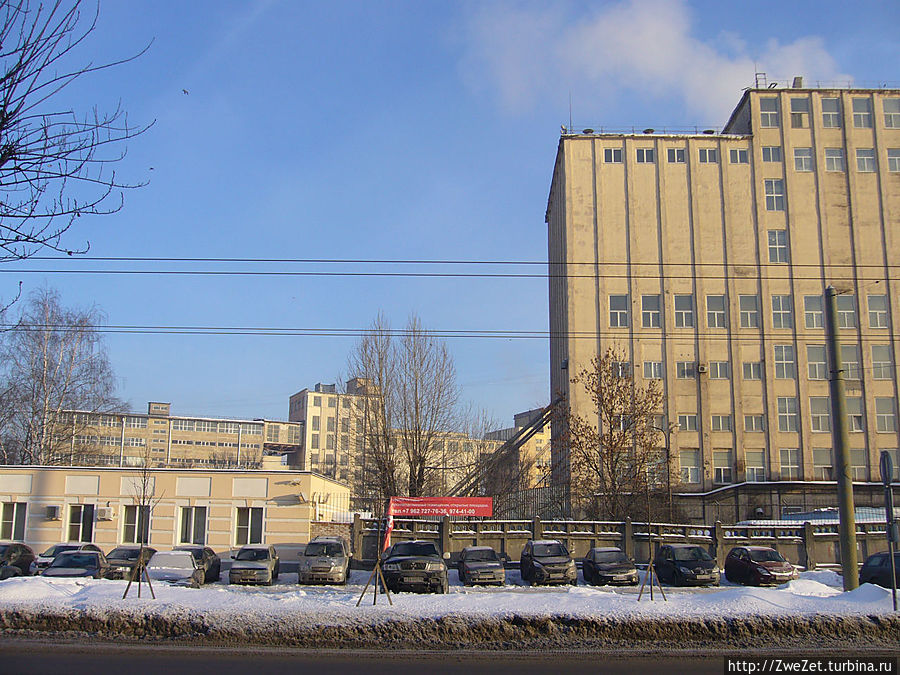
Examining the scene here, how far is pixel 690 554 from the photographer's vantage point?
2531 centimetres

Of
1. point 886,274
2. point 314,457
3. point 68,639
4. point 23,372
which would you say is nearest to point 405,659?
point 68,639

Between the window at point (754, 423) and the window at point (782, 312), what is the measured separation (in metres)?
6.81

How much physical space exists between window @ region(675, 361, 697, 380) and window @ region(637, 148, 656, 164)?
617 inches

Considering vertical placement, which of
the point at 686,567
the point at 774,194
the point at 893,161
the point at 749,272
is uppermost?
the point at 893,161

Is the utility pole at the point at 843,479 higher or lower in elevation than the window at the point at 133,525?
higher

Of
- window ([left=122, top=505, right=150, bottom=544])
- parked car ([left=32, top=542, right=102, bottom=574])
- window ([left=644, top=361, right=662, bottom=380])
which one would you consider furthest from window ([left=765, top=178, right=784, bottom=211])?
parked car ([left=32, top=542, right=102, bottom=574])

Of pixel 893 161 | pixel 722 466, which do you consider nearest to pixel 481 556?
pixel 722 466

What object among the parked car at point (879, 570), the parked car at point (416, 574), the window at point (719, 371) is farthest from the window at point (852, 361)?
the parked car at point (416, 574)

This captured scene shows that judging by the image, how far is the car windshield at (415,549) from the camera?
2314cm

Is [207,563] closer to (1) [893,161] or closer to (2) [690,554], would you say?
(2) [690,554]

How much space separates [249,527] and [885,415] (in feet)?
147

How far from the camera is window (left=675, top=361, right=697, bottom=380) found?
56219mm

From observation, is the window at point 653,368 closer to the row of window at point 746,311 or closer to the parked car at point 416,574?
the row of window at point 746,311

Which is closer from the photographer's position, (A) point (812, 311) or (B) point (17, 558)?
(B) point (17, 558)
